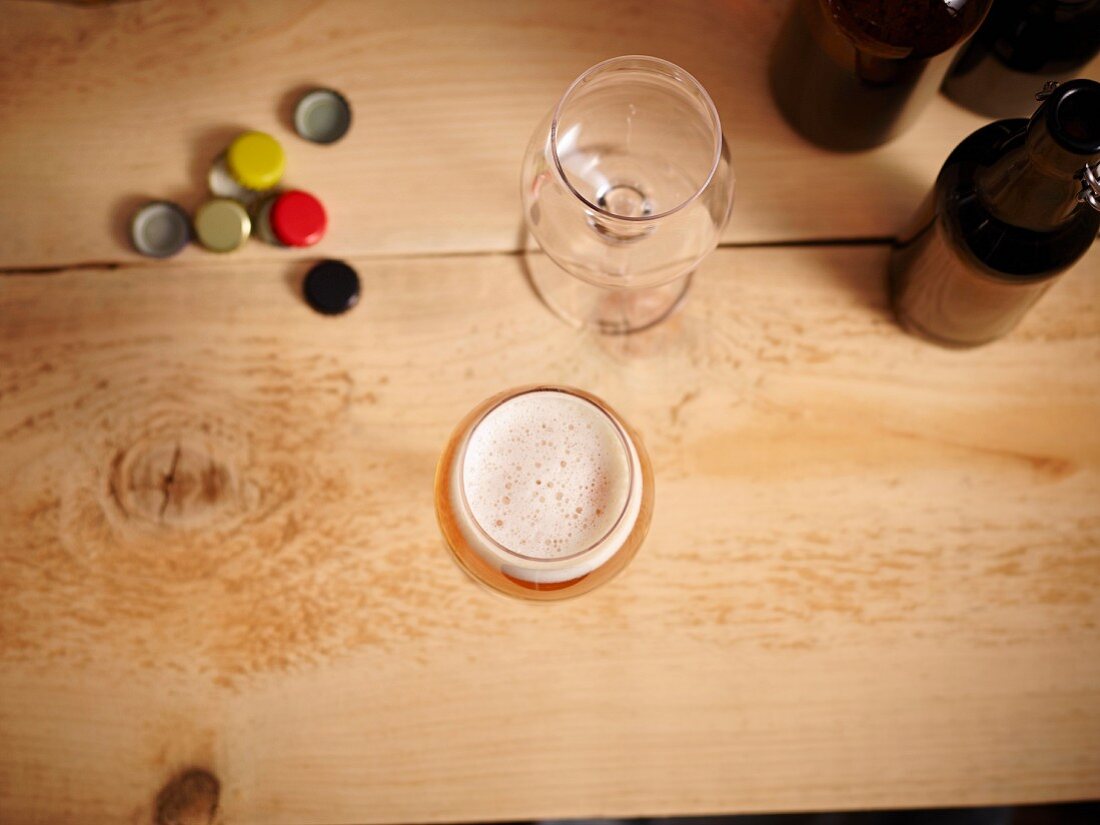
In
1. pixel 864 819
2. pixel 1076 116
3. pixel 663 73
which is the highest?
pixel 1076 116

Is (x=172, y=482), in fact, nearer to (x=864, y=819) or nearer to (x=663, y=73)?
(x=663, y=73)

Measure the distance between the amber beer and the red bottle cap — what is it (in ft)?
0.68

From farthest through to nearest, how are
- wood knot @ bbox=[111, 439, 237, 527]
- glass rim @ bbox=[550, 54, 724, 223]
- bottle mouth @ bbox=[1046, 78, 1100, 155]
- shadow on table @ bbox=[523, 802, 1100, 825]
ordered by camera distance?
shadow on table @ bbox=[523, 802, 1100, 825]
wood knot @ bbox=[111, 439, 237, 527]
glass rim @ bbox=[550, 54, 724, 223]
bottle mouth @ bbox=[1046, 78, 1100, 155]

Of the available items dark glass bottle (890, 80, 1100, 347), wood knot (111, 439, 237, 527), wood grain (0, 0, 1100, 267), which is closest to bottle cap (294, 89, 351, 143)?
wood grain (0, 0, 1100, 267)

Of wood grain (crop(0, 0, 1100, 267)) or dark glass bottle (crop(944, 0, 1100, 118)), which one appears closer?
dark glass bottle (crop(944, 0, 1100, 118))

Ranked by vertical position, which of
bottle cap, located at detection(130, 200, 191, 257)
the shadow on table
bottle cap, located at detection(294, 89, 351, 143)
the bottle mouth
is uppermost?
the bottle mouth

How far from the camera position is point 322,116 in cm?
71

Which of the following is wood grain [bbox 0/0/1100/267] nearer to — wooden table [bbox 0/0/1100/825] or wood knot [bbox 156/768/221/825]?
wooden table [bbox 0/0/1100/825]

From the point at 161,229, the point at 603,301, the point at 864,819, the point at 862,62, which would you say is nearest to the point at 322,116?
the point at 161,229

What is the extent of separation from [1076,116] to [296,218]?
1.70 ft

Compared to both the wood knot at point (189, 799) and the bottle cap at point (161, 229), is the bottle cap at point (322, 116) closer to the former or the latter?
the bottle cap at point (161, 229)

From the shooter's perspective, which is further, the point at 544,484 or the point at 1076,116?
the point at 544,484

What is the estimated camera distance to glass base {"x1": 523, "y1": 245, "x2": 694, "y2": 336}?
0.69m

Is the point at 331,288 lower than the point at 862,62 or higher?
lower
